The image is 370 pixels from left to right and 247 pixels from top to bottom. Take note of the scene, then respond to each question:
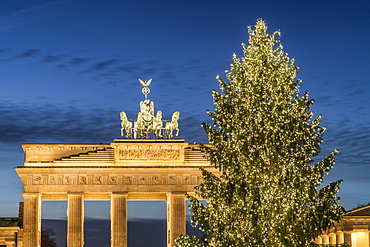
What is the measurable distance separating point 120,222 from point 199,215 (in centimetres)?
3178

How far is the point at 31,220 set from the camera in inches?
2520

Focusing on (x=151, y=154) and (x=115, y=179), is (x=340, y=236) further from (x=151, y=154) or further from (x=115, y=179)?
(x=115, y=179)

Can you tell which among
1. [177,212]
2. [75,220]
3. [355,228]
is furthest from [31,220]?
[355,228]

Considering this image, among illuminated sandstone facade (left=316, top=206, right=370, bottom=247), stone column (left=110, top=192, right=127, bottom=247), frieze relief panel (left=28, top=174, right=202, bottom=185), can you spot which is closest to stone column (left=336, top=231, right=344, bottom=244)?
illuminated sandstone facade (left=316, top=206, right=370, bottom=247)

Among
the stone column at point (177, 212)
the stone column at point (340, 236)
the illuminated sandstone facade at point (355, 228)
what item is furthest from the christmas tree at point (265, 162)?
the stone column at point (177, 212)

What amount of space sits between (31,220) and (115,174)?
24.0 feet

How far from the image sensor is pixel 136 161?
216 ft

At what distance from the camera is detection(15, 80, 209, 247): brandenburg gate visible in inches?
2544

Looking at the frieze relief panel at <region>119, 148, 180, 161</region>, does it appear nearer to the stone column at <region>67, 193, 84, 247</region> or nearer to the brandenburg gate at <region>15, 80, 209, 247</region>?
the brandenburg gate at <region>15, 80, 209, 247</region>

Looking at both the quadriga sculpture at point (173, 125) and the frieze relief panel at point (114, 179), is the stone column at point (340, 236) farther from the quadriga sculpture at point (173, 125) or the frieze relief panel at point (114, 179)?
the quadriga sculpture at point (173, 125)

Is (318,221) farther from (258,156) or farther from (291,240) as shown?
(258,156)

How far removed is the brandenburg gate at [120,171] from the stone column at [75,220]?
3.0 inches

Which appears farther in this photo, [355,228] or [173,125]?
[173,125]

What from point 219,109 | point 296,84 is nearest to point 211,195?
point 219,109
